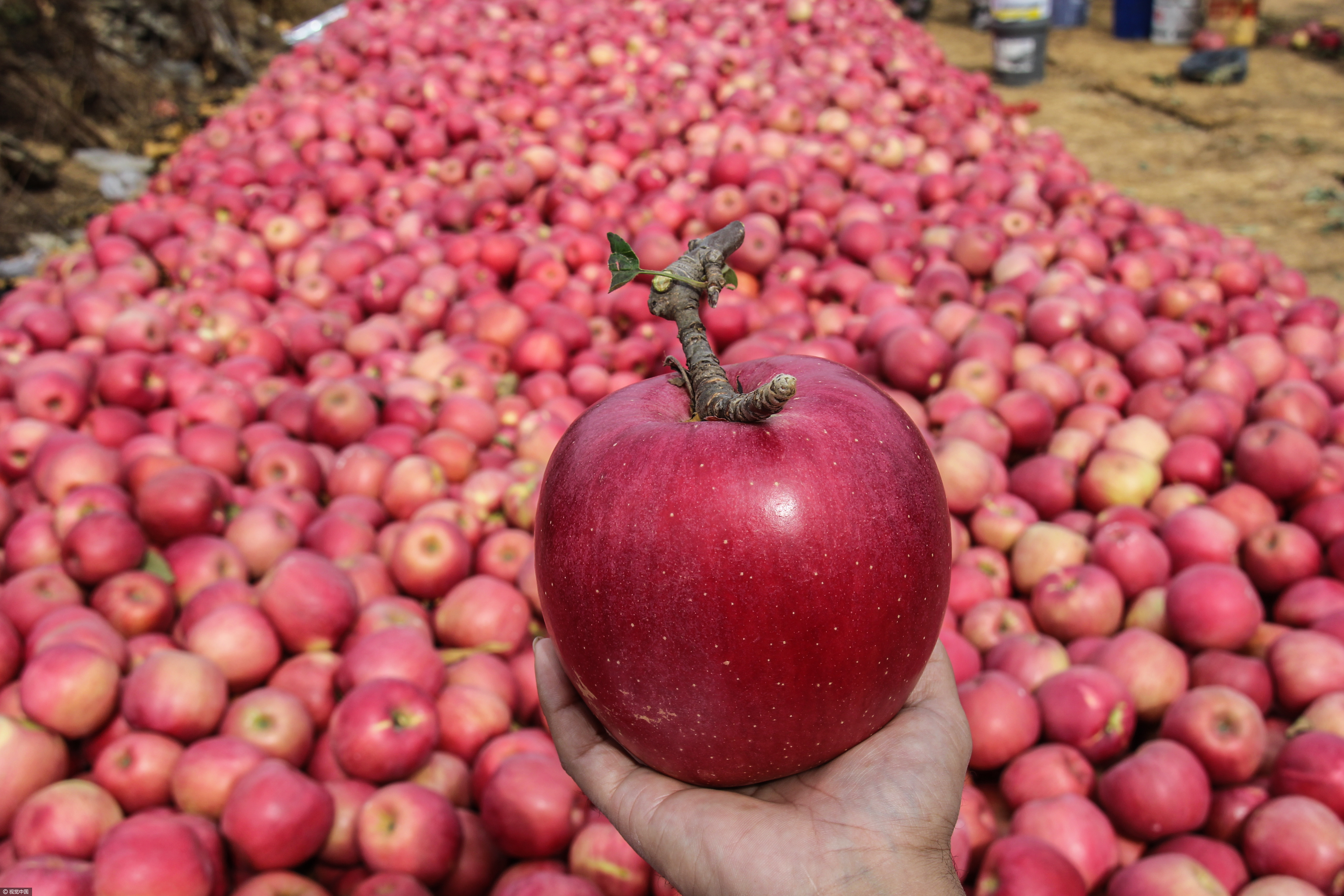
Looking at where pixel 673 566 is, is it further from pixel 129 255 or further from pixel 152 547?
pixel 129 255

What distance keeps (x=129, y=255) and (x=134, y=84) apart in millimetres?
4818

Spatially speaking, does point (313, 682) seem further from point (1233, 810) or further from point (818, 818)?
point (1233, 810)

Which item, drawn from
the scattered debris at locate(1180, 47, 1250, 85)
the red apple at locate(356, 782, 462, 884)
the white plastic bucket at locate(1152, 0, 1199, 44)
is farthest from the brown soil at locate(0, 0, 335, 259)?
the white plastic bucket at locate(1152, 0, 1199, 44)

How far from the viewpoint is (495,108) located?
6.34 metres

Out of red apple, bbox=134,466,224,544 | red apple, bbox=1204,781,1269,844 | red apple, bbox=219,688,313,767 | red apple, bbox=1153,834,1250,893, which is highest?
red apple, bbox=134,466,224,544

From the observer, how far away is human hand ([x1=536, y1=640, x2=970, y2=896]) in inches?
50.6

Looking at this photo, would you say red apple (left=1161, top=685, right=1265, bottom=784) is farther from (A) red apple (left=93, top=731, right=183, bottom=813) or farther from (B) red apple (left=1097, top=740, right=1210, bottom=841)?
(A) red apple (left=93, top=731, right=183, bottom=813)

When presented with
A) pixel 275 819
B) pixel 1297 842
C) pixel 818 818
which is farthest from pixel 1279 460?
pixel 275 819

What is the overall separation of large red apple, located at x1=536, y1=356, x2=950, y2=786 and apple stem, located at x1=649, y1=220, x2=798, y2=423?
1.7 inches

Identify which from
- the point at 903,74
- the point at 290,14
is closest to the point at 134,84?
the point at 290,14

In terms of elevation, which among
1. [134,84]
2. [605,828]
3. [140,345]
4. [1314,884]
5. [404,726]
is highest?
[134,84]

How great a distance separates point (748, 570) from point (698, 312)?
41cm

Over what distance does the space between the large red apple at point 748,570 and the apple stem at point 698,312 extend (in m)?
0.04

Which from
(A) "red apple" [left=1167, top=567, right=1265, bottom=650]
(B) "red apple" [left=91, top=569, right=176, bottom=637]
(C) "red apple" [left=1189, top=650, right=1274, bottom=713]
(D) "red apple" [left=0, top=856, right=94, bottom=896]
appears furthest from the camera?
(B) "red apple" [left=91, top=569, right=176, bottom=637]
